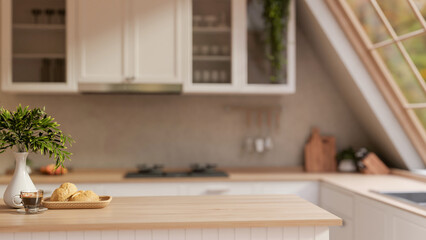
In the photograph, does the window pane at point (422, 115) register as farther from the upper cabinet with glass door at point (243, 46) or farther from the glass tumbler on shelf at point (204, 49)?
the glass tumbler on shelf at point (204, 49)

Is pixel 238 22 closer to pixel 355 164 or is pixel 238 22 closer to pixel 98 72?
pixel 98 72

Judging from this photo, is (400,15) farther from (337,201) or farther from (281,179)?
(281,179)

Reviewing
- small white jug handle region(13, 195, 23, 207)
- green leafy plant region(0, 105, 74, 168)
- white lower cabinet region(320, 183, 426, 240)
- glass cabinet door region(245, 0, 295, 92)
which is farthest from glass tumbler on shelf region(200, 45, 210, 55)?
small white jug handle region(13, 195, 23, 207)

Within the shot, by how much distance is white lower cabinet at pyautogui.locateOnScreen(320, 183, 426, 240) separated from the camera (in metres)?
2.65

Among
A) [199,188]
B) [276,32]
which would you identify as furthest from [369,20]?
[199,188]

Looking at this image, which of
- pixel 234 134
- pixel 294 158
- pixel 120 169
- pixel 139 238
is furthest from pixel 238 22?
pixel 139 238

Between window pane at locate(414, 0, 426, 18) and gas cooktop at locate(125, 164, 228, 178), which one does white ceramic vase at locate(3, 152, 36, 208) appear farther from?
window pane at locate(414, 0, 426, 18)

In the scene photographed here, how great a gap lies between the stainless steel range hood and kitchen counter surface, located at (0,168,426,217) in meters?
0.77

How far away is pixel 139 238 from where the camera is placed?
6.81ft

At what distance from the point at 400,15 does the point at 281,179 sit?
1.68 meters

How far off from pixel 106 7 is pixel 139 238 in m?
2.63

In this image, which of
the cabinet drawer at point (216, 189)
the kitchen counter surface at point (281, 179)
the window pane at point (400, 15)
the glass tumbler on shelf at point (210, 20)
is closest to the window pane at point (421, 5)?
the window pane at point (400, 15)

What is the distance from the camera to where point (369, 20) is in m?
3.91

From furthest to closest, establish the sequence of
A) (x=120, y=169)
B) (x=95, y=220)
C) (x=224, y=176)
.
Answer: (x=120, y=169) → (x=224, y=176) → (x=95, y=220)
